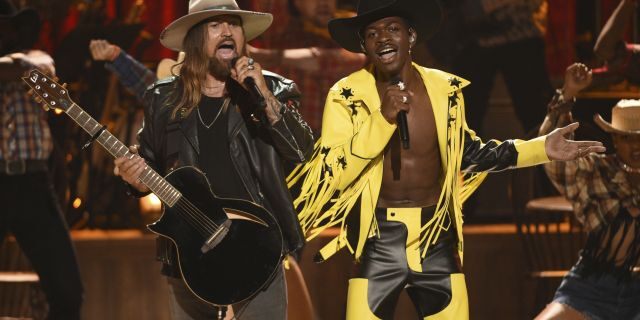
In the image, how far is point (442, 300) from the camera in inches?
178

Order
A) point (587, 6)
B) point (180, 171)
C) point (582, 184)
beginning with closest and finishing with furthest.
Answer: point (180, 171) < point (582, 184) < point (587, 6)

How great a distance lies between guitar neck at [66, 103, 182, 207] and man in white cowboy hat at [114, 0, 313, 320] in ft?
0.15

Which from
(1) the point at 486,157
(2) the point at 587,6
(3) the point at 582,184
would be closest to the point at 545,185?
(2) the point at 587,6

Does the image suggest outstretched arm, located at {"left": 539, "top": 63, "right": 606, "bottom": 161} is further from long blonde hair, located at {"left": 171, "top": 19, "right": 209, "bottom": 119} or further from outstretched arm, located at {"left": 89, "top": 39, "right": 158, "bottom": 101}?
outstretched arm, located at {"left": 89, "top": 39, "right": 158, "bottom": 101}

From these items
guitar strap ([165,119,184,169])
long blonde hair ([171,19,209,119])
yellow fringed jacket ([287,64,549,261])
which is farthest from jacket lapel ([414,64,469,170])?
guitar strap ([165,119,184,169])

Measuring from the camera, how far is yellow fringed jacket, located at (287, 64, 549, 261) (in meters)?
4.50

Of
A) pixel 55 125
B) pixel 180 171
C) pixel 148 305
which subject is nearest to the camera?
pixel 180 171

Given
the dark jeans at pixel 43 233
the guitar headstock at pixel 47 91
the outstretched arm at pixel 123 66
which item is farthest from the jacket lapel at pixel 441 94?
the dark jeans at pixel 43 233

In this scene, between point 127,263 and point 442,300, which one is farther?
point 127,263

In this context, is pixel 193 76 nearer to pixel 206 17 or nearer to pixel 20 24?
pixel 206 17

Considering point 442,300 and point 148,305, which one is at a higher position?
point 442,300

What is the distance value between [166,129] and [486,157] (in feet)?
4.01

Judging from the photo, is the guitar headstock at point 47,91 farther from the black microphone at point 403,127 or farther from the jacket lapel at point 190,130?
the black microphone at point 403,127

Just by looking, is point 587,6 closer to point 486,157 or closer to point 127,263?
point 127,263
